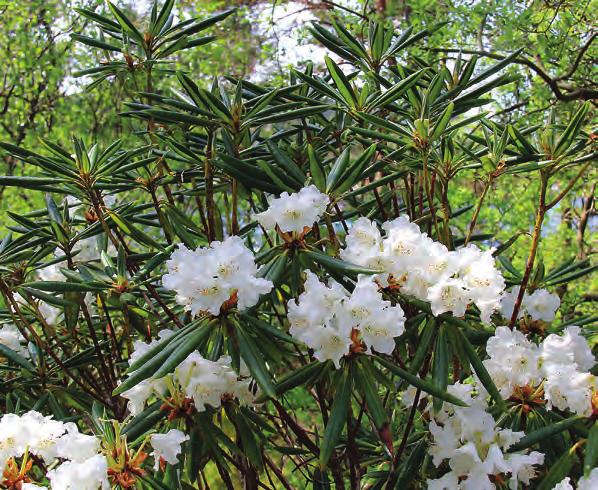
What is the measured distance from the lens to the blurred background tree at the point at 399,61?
303 centimetres

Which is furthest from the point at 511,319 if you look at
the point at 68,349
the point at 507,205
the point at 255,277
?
the point at 507,205

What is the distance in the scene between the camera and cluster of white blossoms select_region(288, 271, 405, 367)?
124 centimetres

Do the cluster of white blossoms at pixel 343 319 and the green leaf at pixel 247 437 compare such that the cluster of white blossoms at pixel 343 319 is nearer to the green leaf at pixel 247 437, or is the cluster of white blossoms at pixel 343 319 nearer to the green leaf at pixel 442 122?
the green leaf at pixel 247 437

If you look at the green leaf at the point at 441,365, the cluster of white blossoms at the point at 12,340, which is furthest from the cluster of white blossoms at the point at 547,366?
the cluster of white blossoms at the point at 12,340

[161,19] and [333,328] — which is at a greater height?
[161,19]

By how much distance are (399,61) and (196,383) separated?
2.53m

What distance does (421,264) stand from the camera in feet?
4.42

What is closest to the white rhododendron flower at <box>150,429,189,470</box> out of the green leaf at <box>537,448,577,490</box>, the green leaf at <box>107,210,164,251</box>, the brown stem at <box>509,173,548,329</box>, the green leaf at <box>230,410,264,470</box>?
the green leaf at <box>230,410,264,470</box>

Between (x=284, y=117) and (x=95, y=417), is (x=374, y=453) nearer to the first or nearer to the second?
(x=95, y=417)

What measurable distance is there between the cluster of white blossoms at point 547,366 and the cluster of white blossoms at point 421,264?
0.08 meters

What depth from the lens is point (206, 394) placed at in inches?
51.5

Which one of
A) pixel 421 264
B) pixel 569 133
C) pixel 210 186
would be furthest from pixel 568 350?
pixel 210 186

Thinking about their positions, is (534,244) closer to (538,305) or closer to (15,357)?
(538,305)

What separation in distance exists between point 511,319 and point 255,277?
638 mm
